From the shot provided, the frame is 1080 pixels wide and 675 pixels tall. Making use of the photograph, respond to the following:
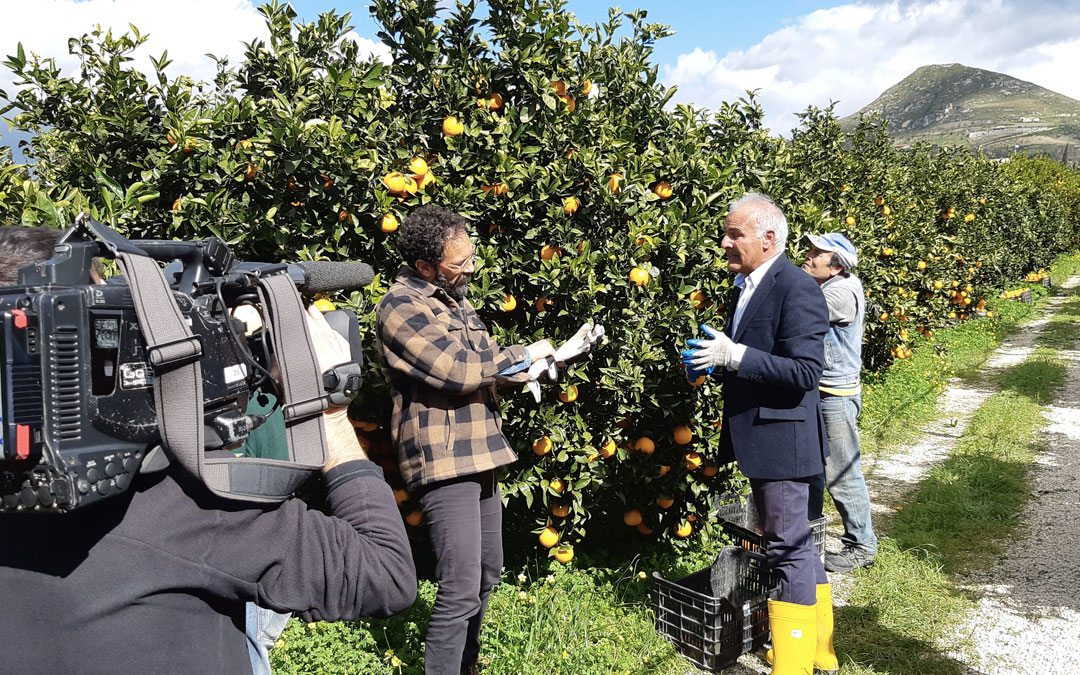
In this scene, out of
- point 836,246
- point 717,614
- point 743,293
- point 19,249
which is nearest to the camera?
point 19,249

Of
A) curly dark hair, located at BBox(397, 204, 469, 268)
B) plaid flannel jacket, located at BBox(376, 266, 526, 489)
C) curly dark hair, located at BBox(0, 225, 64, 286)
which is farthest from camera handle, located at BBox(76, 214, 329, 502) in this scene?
curly dark hair, located at BBox(397, 204, 469, 268)

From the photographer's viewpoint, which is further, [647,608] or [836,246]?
[836,246]

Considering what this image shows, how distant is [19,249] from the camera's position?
112 cm

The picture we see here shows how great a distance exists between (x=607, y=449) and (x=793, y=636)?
1178 mm

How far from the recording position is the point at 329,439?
4.29ft

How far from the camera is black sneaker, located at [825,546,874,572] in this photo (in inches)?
169

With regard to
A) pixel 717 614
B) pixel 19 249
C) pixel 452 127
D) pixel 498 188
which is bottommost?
pixel 717 614

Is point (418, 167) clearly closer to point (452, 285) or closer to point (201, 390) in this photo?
point (452, 285)

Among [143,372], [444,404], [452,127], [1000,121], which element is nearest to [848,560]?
[444,404]

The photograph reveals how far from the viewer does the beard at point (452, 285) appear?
2.86m

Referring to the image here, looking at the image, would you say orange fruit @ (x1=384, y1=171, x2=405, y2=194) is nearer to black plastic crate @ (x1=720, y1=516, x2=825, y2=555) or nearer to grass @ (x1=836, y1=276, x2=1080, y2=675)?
black plastic crate @ (x1=720, y1=516, x2=825, y2=555)

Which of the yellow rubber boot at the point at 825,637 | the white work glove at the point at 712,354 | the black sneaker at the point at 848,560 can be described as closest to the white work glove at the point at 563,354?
the white work glove at the point at 712,354

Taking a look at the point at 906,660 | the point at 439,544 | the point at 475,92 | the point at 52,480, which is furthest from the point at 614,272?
the point at 52,480

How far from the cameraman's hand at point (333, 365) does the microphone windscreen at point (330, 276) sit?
103 millimetres
